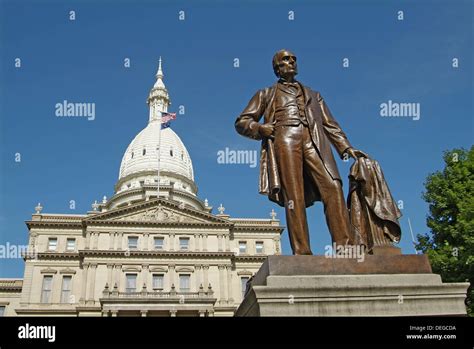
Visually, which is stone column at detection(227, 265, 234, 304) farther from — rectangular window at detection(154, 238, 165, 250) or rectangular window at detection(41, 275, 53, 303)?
rectangular window at detection(41, 275, 53, 303)

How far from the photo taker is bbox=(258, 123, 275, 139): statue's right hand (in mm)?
6336

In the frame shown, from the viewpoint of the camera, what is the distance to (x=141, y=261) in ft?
160

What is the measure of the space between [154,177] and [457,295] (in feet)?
212

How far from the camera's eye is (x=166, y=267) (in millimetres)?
48875

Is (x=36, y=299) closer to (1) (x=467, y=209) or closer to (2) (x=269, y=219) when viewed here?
(2) (x=269, y=219)

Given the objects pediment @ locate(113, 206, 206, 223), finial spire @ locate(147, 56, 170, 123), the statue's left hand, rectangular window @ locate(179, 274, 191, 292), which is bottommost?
the statue's left hand

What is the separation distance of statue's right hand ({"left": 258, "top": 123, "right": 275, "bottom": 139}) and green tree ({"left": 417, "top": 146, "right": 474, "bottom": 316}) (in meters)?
15.5

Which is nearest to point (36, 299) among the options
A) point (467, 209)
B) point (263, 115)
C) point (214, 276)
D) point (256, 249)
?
point (214, 276)

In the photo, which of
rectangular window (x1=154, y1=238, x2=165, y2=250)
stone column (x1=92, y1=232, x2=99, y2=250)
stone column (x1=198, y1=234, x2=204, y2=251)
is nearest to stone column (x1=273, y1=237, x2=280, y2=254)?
stone column (x1=198, y1=234, x2=204, y2=251)

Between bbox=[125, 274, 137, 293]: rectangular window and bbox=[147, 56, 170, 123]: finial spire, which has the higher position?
bbox=[147, 56, 170, 123]: finial spire

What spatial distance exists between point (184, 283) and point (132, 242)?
7.20 m

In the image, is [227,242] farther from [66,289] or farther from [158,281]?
[66,289]

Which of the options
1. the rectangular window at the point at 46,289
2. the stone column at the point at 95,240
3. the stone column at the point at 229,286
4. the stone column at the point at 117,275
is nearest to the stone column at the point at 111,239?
the stone column at the point at 95,240

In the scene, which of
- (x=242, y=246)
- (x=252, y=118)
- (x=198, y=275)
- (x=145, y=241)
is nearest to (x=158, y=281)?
(x=198, y=275)
